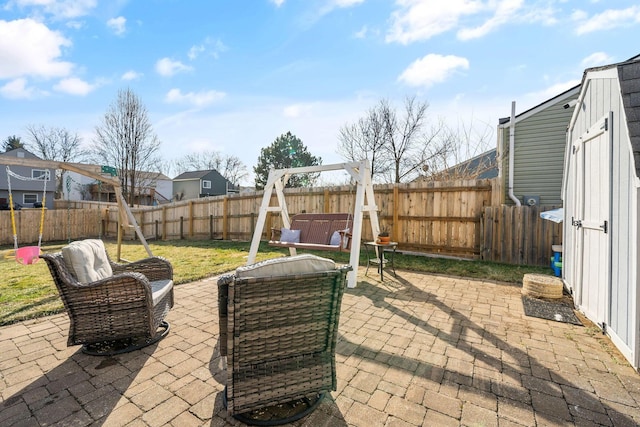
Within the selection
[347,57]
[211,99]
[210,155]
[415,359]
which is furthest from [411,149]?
[210,155]

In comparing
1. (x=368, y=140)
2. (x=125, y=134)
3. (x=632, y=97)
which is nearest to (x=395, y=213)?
(x=632, y=97)

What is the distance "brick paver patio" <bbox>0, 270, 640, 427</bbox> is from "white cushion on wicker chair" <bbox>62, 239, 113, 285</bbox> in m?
0.66

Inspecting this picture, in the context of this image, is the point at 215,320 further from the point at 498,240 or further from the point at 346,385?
the point at 498,240

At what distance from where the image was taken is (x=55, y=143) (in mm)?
26953

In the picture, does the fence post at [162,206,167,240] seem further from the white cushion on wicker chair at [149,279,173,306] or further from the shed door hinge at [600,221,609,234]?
the shed door hinge at [600,221,609,234]

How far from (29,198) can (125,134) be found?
1570 cm

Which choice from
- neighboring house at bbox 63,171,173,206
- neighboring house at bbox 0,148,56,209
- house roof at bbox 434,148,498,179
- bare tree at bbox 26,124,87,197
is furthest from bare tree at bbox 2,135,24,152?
house roof at bbox 434,148,498,179

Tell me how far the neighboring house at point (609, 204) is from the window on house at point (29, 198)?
33.6 meters

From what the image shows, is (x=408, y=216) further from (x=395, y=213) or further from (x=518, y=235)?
(x=518, y=235)

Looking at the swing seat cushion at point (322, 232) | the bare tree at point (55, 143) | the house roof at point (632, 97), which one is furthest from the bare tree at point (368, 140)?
the bare tree at point (55, 143)

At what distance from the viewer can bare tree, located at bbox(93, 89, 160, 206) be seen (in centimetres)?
1548

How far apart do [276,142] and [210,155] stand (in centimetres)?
1527

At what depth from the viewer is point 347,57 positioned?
23.4 feet

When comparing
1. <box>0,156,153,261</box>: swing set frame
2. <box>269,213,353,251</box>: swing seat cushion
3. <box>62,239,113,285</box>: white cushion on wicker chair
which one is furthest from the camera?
<box>0,156,153,261</box>: swing set frame
